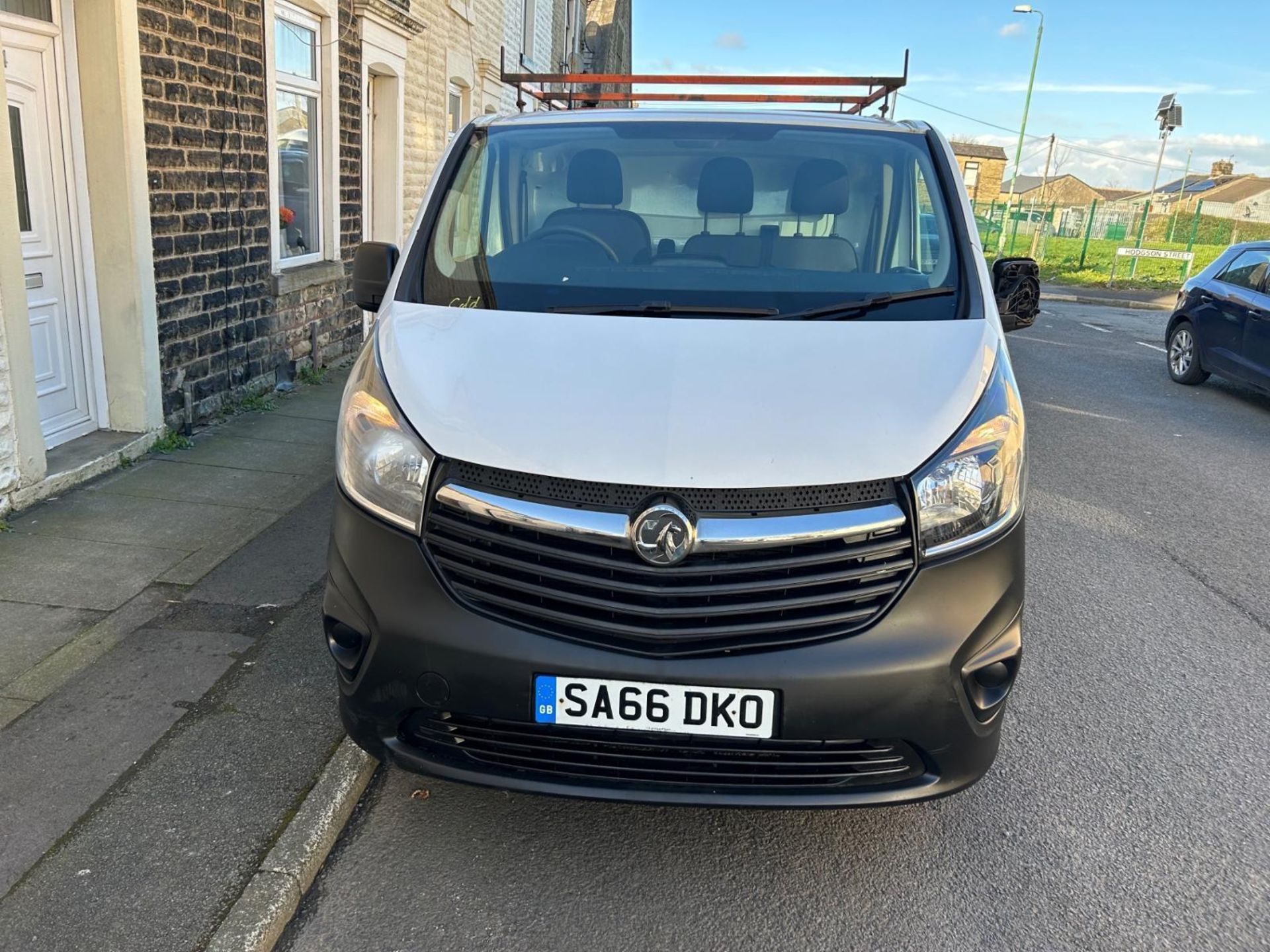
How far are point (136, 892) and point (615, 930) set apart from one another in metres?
1.20

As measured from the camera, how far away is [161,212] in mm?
6414

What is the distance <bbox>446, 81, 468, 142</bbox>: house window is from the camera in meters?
14.1

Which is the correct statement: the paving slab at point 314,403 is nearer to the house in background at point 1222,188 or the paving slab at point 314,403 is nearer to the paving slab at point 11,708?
the paving slab at point 11,708

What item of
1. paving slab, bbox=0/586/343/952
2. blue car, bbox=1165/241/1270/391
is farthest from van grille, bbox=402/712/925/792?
blue car, bbox=1165/241/1270/391

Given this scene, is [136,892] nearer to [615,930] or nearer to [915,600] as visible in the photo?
[615,930]

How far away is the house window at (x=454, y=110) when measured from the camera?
14089 millimetres

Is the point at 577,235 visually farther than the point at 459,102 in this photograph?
Result: No

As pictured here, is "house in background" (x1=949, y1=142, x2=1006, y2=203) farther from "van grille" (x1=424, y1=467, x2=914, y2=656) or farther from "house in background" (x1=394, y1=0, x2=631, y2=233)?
"van grille" (x1=424, y1=467, x2=914, y2=656)

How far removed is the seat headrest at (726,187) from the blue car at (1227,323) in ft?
27.2

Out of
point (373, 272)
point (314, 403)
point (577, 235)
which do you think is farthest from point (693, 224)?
Answer: point (314, 403)

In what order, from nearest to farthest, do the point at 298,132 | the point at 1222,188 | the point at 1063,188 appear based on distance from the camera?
the point at 298,132, the point at 1222,188, the point at 1063,188

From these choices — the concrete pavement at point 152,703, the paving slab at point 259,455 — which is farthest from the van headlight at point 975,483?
the paving slab at point 259,455

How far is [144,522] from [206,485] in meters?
0.73

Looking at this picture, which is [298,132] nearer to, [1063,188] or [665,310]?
[665,310]
